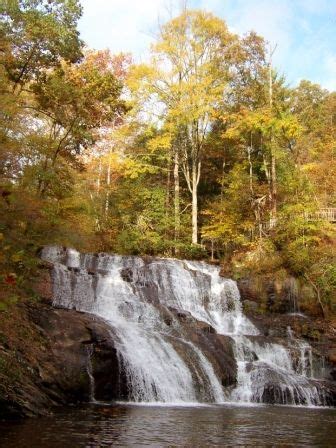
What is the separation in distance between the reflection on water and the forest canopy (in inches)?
286

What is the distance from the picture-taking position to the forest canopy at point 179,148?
16.7m

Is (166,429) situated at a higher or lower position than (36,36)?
lower

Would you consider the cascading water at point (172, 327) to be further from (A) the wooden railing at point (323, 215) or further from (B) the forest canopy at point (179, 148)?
(A) the wooden railing at point (323, 215)

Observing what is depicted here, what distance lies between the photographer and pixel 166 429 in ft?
26.7

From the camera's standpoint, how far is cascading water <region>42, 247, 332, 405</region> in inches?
496

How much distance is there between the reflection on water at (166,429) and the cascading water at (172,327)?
5.40 ft

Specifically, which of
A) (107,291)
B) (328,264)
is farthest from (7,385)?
(328,264)

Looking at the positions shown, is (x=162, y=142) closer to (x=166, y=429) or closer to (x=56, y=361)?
(x=56, y=361)

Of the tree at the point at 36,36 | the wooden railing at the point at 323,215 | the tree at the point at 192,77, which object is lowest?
the wooden railing at the point at 323,215

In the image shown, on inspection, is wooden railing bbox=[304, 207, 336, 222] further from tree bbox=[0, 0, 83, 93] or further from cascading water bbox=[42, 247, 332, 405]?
tree bbox=[0, 0, 83, 93]

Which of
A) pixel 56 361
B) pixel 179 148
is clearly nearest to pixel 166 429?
pixel 56 361

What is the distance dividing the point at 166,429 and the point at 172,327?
7.31 m

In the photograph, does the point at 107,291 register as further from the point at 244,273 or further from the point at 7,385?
the point at 7,385

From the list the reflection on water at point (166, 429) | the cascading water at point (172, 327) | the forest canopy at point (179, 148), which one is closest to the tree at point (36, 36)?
the forest canopy at point (179, 148)
